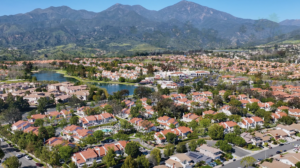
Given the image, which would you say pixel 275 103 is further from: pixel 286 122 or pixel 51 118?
A: pixel 51 118

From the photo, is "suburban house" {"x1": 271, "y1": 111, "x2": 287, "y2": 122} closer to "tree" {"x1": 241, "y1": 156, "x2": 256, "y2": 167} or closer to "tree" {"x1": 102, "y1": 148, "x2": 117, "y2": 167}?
"tree" {"x1": 241, "y1": 156, "x2": 256, "y2": 167}

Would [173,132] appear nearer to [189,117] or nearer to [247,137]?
[189,117]

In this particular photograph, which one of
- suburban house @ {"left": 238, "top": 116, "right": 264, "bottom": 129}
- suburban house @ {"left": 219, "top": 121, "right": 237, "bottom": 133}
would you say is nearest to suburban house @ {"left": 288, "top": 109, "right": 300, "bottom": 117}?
suburban house @ {"left": 238, "top": 116, "right": 264, "bottom": 129}

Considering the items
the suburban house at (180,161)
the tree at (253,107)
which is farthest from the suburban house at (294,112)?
the suburban house at (180,161)

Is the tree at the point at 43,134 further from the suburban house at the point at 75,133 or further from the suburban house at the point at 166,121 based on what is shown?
the suburban house at the point at 166,121

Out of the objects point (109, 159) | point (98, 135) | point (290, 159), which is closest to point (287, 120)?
point (290, 159)
